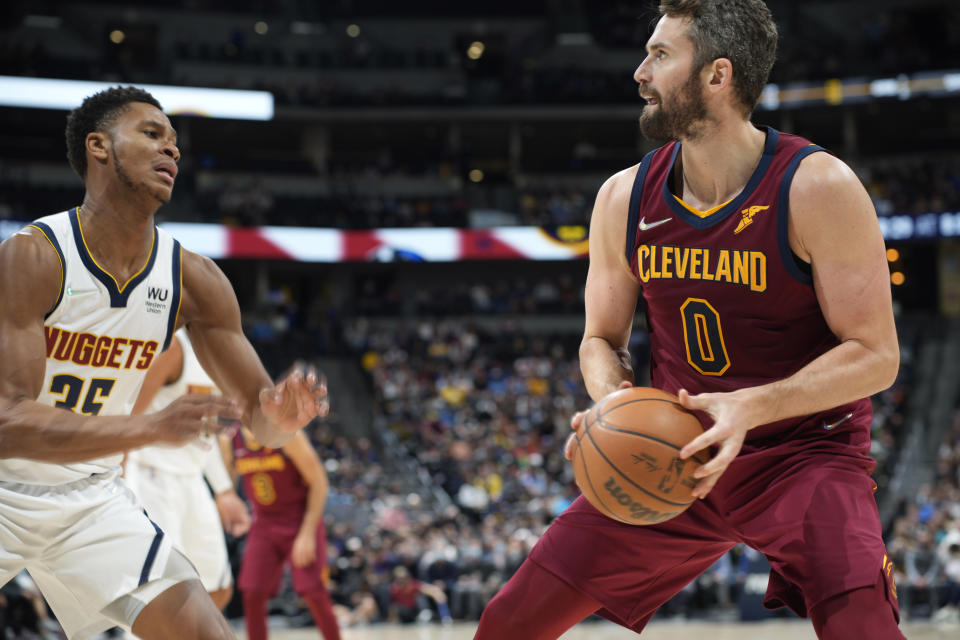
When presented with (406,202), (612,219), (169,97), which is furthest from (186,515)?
(406,202)

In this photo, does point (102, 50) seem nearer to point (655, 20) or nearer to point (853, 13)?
point (853, 13)

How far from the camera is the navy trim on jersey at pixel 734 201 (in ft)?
10.4

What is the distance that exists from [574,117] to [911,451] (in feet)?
48.5

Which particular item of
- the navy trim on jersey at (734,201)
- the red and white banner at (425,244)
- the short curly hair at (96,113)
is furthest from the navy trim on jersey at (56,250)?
the red and white banner at (425,244)

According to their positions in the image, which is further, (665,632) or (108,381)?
(665,632)

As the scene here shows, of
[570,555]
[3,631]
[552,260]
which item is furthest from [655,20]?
[552,260]

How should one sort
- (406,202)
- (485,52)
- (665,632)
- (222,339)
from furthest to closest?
(485,52) → (406,202) → (665,632) → (222,339)

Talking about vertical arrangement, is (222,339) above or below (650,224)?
below

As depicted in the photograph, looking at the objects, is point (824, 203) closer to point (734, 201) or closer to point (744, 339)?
point (734, 201)

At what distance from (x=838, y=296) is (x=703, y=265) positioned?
1.38ft

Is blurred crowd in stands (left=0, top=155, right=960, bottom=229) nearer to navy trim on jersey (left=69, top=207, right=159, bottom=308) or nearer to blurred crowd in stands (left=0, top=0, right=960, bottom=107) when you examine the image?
blurred crowd in stands (left=0, top=0, right=960, bottom=107)

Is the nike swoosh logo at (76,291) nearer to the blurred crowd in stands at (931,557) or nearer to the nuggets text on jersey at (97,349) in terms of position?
the nuggets text on jersey at (97,349)

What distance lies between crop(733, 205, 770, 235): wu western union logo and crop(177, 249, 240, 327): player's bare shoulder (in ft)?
6.33

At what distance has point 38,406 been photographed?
3178mm
